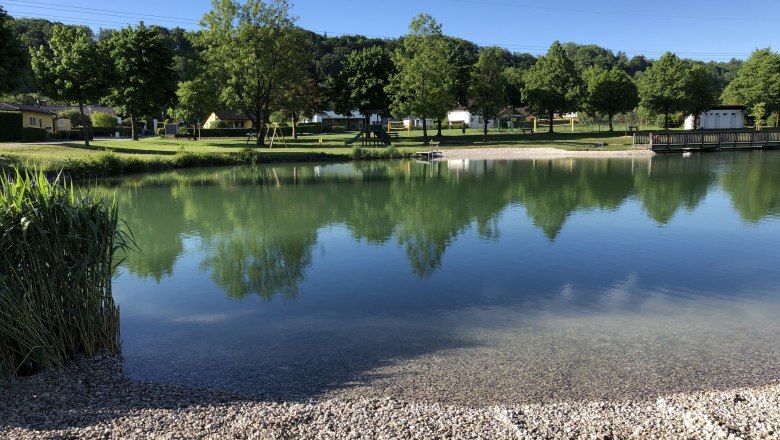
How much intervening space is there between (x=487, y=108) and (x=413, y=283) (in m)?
49.9

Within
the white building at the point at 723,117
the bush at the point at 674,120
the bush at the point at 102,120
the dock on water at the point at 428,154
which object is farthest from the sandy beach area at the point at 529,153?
the bush at the point at 102,120

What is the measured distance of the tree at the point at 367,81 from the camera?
5694 centimetres

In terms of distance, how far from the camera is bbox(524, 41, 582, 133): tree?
2402 inches

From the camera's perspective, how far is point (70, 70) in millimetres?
35281

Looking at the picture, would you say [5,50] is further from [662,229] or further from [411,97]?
[411,97]

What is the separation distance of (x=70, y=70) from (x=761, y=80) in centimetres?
6682

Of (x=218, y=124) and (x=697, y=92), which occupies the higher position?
(x=697, y=92)

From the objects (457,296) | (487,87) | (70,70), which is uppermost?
(487,87)

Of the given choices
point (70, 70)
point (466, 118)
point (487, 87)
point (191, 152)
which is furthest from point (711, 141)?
point (466, 118)

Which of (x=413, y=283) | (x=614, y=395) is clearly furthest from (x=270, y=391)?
(x=413, y=283)

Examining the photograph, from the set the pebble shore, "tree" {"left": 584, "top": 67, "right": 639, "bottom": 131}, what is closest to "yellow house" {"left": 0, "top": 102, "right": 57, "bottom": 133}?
the pebble shore

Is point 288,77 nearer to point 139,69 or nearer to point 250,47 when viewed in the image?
point 250,47

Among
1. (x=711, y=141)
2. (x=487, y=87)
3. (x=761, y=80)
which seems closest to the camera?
(x=711, y=141)

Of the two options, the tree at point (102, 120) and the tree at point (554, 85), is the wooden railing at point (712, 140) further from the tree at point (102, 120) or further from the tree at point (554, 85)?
the tree at point (102, 120)
